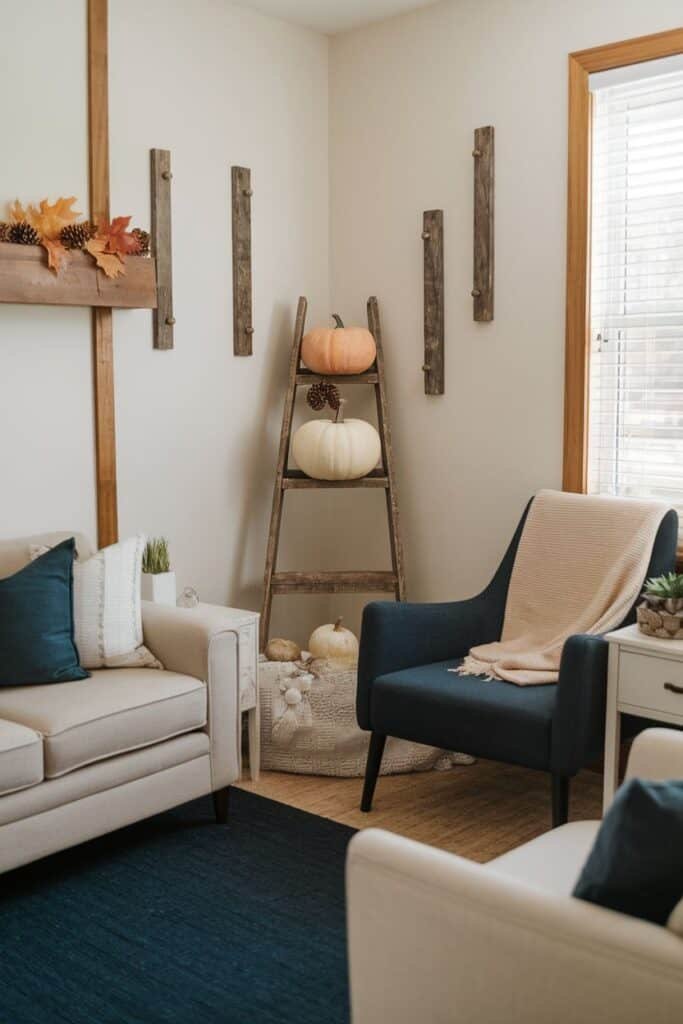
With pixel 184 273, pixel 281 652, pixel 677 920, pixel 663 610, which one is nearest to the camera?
pixel 677 920

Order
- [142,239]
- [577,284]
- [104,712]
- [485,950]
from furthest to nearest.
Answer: [577,284] < [142,239] < [104,712] < [485,950]

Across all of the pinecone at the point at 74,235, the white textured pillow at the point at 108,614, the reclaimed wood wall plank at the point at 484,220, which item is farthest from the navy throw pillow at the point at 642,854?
the reclaimed wood wall plank at the point at 484,220

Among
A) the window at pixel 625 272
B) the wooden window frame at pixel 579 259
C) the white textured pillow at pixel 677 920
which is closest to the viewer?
the white textured pillow at pixel 677 920

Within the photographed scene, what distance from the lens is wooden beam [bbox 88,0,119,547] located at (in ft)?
12.6

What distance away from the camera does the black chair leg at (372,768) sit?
3.57 metres

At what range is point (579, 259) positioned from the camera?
3.91 metres

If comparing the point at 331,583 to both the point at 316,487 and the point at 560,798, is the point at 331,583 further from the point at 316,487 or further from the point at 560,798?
the point at 560,798

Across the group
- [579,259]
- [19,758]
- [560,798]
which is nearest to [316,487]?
[579,259]

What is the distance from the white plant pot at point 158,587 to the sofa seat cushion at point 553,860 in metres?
1.89

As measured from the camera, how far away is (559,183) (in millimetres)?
3957

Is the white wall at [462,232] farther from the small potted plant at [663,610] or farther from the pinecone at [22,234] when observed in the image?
the pinecone at [22,234]

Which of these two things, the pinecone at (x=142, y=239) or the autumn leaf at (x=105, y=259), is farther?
the pinecone at (x=142, y=239)

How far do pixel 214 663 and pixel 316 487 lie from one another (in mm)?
1109

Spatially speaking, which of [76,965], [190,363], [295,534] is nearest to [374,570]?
[295,534]
